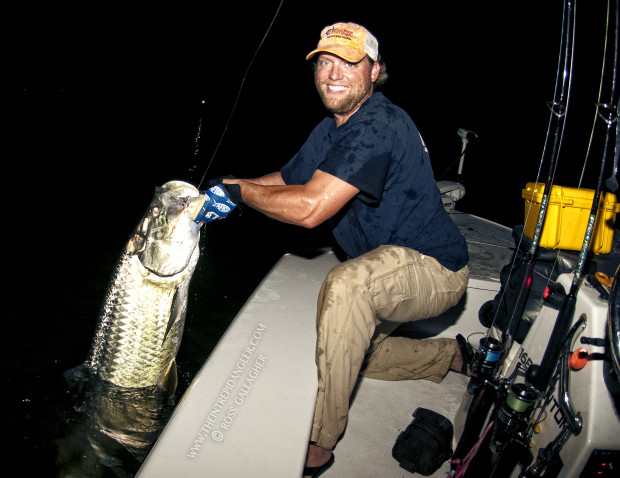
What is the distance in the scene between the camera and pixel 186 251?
2.47 m

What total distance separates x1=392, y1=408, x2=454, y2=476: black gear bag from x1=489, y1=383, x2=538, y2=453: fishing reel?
0.57m

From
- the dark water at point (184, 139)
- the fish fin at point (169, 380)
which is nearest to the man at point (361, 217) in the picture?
the fish fin at point (169, 380)

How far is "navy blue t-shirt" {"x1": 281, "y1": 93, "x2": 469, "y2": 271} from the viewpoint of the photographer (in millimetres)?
2072

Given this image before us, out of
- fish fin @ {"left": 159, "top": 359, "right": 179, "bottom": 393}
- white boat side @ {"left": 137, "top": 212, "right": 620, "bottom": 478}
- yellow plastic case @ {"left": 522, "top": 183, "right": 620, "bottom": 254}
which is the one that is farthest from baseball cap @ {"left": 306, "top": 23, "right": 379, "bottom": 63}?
fish fin @ {"left": 159, "top": 359, "right": 179, "bottom": 393}

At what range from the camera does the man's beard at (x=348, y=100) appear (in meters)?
2.37

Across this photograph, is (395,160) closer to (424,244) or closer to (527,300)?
(424,244)

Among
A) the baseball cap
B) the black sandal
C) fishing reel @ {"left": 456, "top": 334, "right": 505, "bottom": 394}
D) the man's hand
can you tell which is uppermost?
the baseball cap

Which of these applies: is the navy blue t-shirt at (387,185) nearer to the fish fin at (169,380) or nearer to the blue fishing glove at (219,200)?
the blue fishing glove at (219,200)

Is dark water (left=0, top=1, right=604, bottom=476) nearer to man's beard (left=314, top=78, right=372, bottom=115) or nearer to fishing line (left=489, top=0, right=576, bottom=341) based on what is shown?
fishing line (left=489, top=0, right=576, bottom=341)

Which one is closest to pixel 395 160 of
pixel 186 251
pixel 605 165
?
pixel 605 165

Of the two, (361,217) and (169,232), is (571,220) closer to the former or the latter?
(361,217)

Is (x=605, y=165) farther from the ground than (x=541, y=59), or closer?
closer

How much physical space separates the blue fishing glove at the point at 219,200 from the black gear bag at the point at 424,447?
1.61m

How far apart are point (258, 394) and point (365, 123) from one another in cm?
147
